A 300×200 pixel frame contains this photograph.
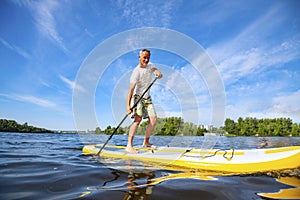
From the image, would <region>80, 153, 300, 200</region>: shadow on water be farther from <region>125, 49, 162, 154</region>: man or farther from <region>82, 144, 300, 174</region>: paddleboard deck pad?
<region>125, 49, 162, 154</region>: man

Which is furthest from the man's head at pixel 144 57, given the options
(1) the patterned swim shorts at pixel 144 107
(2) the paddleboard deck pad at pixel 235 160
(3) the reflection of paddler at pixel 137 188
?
(3) the reflection of paddler at pixel 137 188

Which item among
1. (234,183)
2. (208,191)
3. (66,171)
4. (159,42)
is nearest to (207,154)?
(234,183)

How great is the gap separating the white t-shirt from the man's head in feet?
0.43

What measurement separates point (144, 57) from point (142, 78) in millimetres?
624

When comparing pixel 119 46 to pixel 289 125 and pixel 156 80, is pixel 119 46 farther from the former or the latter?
pixel 289 125

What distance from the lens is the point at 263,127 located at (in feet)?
245

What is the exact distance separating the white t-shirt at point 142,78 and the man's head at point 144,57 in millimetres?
130

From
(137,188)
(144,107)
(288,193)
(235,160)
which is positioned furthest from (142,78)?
(288,193)

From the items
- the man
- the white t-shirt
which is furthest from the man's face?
the white t-shirt

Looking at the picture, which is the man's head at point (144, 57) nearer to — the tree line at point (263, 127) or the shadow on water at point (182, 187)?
the shadow on water at point (182, 187)

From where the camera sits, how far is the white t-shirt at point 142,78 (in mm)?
5599

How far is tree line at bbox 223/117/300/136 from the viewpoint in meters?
72.4

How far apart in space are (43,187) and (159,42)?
5.04 m

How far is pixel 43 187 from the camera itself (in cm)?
249
